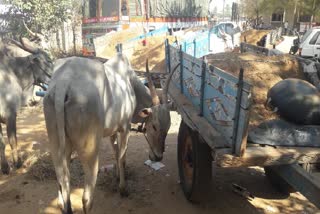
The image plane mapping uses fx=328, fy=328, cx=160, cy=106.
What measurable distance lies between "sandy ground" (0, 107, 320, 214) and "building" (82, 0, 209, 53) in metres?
8.40

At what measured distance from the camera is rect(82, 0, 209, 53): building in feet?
47.3

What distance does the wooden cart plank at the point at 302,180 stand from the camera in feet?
6.56

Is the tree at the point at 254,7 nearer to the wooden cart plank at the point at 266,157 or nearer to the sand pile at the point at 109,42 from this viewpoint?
the sand pile at the point at 109,42

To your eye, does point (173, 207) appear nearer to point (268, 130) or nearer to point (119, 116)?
point (119, 116)

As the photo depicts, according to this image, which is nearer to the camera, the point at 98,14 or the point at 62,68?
the point at 62,68

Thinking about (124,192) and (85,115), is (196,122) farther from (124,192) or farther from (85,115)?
(124,192)

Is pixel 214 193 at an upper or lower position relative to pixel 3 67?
lower

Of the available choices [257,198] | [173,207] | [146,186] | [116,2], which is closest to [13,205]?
[146,186]

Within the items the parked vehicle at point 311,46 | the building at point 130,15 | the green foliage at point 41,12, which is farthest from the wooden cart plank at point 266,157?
the green foliage at point 41,12

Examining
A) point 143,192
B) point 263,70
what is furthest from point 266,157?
point 263,70

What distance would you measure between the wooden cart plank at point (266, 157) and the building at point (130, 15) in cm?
1054

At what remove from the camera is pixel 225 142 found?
8.49ft

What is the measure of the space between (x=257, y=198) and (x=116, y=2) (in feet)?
40.9

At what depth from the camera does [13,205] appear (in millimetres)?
3652
